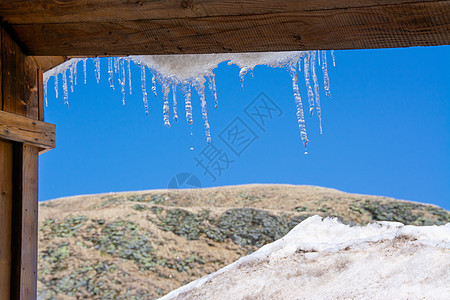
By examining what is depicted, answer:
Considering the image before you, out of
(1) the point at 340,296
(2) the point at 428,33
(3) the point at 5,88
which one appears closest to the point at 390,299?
(1) the point at 340,296

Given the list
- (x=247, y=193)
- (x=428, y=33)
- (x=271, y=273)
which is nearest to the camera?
(x=428, y=33)

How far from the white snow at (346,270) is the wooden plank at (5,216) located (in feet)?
4.50

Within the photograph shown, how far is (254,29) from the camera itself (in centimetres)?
228

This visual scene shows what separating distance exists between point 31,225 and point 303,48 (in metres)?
2.06

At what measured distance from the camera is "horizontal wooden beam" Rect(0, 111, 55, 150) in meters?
2.68

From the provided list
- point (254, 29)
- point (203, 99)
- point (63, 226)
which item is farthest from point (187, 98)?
point (63, 226)

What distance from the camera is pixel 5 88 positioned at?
272 centimetres

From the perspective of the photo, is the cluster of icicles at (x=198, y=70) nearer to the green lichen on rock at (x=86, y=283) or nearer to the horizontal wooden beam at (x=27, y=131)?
the horizontal wooden beam at (x=27, y=131)

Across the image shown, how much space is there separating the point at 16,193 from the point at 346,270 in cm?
235

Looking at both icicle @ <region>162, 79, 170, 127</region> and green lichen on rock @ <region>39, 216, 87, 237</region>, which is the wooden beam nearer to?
icicle @ <region>162, 79, 170, 127</region>

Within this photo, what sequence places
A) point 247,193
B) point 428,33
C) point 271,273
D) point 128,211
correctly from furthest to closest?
1. point 247,193
2. point 128,211
3. point 271,273
4. point 428,33

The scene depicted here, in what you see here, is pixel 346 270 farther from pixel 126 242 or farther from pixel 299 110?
pixel 126 242

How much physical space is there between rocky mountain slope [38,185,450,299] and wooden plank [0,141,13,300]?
7746 mm

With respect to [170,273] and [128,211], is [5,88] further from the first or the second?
[128,211]
